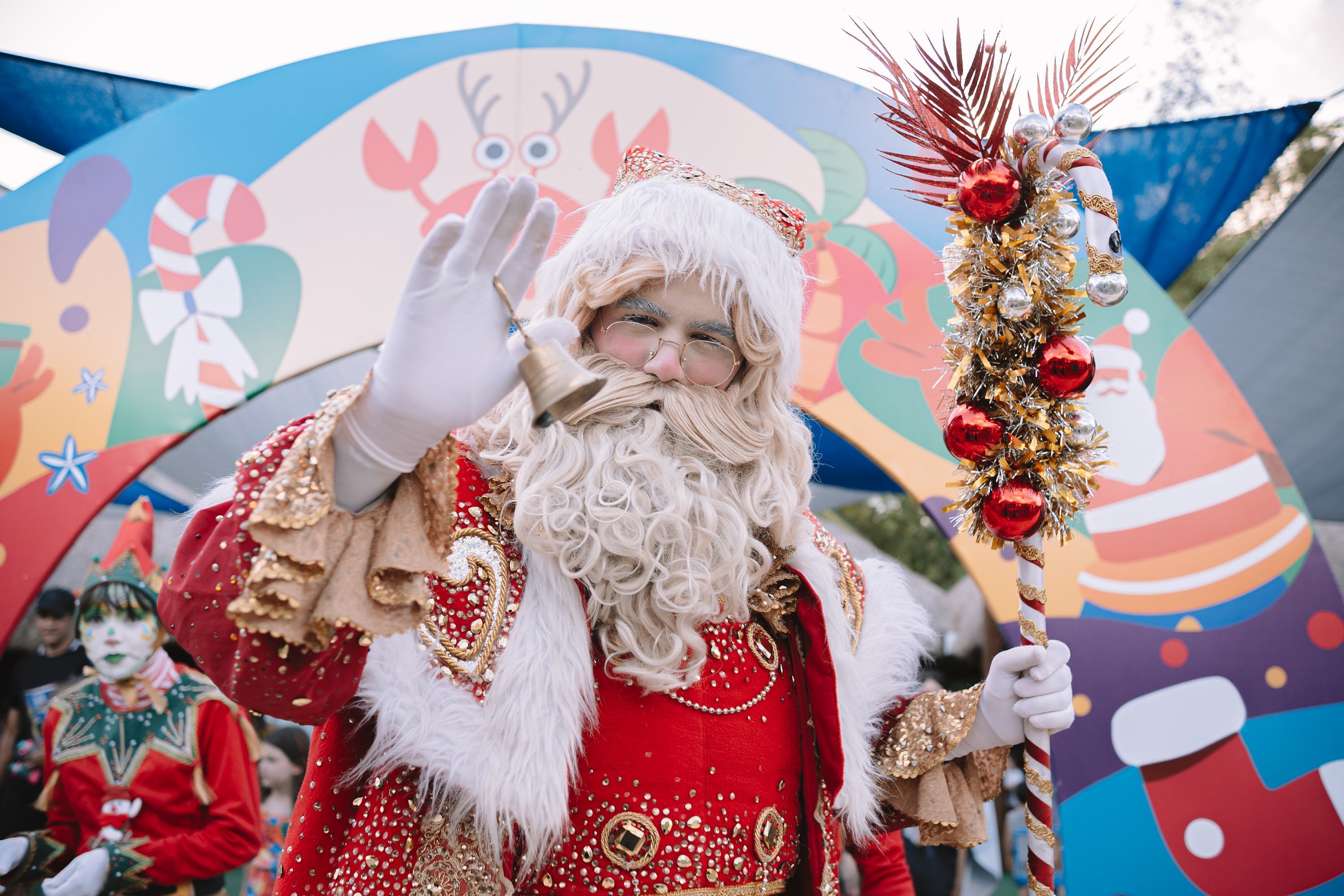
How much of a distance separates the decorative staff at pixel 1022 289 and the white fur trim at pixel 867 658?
290mm

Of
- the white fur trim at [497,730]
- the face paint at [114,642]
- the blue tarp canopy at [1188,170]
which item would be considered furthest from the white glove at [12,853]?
the blue tarp canopy at [1188,170]

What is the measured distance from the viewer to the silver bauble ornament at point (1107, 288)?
1608mm

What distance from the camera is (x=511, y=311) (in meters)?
1.20

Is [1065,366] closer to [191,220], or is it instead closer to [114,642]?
[191,220]

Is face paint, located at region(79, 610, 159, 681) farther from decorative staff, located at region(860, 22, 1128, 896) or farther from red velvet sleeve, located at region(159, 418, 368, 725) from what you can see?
decorative staff, located at region(860, 22, 1128, 896)

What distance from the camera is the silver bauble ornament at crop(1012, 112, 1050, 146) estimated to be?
1619mm

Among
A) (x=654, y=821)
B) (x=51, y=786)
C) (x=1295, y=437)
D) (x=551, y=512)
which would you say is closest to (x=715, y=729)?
(x=654, y=821)

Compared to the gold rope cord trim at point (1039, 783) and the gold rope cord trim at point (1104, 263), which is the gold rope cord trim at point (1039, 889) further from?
the gold rope cord trim at point (1104, 263)

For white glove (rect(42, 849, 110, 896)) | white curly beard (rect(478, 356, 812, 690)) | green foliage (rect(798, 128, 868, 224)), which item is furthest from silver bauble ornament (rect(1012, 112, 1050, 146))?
white glove (rect(42, 849, 110, 896))

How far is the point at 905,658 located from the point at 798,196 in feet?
7.31

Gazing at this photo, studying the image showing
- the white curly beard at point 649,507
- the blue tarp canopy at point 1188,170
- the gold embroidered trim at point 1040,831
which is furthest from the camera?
the blue tarp canopy at point 1188,170

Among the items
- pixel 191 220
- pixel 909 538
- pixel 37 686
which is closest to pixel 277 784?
pixel 37 686

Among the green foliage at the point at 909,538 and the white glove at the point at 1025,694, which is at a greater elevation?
the white glove at the point at 1025,694

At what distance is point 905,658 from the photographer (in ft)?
6.49
